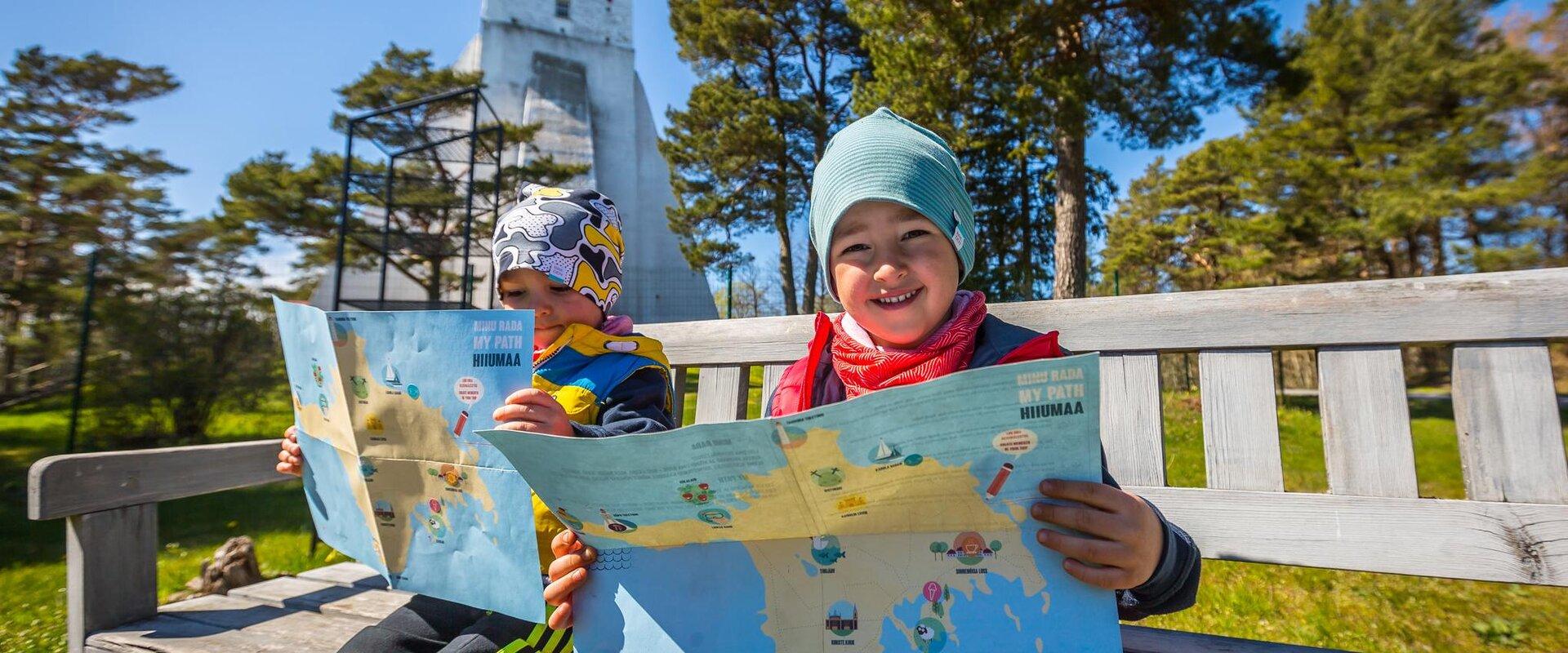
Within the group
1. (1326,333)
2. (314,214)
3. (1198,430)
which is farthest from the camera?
(314,214)

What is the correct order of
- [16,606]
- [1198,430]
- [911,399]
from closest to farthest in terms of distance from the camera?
[911,399] < [16,606] < [1198,430]

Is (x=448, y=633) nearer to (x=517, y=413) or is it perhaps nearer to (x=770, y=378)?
(x=517, y=413)

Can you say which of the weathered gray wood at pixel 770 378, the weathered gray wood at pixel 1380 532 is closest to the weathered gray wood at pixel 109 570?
the weathered gray wood at pixel 770 378

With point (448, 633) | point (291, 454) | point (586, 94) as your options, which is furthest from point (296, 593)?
point (586, 94)

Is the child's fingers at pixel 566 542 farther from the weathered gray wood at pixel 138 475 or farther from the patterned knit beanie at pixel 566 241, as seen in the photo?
the weathered gray wood at pixel 138 475

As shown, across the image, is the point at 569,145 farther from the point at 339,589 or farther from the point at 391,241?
the point at 339,589

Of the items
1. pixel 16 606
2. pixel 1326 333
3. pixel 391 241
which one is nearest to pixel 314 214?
pixel 391 241

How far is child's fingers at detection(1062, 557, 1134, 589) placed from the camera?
66cm

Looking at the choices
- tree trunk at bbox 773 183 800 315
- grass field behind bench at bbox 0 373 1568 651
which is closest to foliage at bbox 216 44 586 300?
tree trunk at bbox 773 183 800 315

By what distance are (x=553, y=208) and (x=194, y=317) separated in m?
7.09

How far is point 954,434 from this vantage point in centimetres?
63

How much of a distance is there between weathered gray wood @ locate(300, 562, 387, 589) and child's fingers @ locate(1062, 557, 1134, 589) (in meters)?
1.95

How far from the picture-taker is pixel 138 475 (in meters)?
1.54

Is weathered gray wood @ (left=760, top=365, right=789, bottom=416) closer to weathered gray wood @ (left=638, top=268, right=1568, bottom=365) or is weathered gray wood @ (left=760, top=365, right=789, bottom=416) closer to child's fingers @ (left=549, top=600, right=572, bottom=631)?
weathered gray wood @ (left=638, top=268, right=1568, bottom=365)
